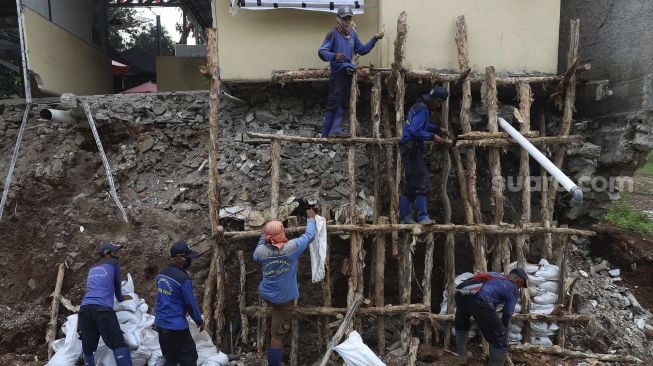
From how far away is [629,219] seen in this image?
9555 mm

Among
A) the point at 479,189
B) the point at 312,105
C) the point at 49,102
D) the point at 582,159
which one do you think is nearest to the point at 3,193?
the point at 49,102

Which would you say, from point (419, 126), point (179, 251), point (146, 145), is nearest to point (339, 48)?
point (419, 126)

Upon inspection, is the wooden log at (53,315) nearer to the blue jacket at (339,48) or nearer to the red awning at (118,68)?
the blue jacket at (339,48)

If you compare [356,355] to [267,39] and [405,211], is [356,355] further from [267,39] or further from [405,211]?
[267,39]

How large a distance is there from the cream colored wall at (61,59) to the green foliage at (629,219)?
10.8 meters

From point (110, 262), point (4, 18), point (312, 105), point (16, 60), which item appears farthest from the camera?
point (16, 60)

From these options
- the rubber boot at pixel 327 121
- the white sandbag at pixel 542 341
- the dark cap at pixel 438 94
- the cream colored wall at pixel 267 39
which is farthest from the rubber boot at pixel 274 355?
the cream colored wall at pixel 267 39

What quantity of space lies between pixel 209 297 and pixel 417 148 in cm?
319

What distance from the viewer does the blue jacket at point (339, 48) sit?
561 cm

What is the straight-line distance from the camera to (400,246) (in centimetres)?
588

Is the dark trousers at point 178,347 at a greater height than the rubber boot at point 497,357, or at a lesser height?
greater

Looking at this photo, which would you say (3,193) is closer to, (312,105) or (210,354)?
(210,354)

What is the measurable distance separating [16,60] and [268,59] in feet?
25.7

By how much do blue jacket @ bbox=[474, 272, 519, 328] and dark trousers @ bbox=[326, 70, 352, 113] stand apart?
2.92 m
